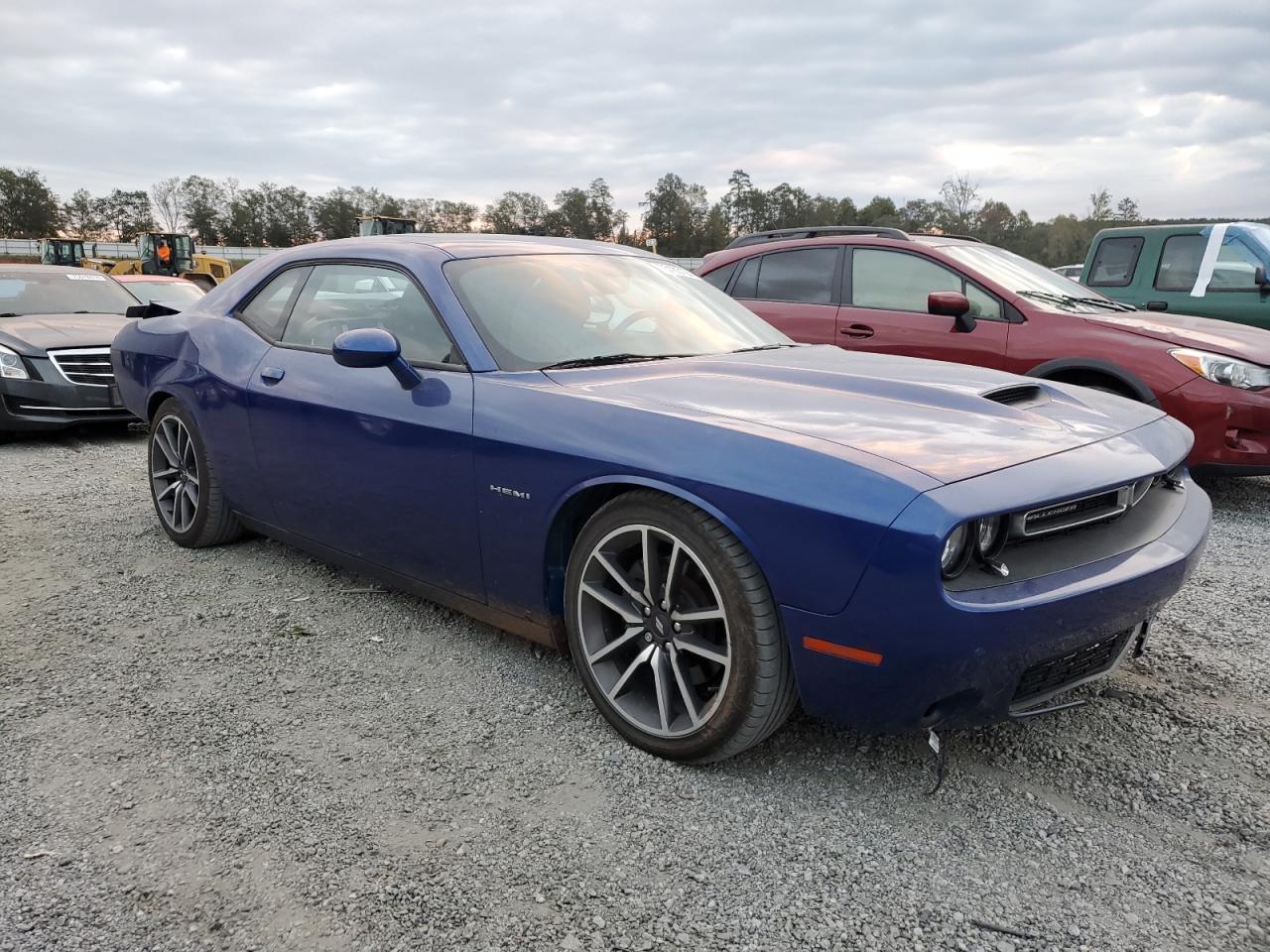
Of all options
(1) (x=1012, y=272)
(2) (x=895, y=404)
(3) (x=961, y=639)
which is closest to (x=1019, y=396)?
(2) (x=895, y=404)

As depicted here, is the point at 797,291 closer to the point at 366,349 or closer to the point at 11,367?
the point at 366,349

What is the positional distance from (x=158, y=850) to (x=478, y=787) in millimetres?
757

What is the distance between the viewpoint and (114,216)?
7806cm

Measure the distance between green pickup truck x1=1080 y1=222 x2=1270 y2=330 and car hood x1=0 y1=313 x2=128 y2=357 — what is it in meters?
8.61

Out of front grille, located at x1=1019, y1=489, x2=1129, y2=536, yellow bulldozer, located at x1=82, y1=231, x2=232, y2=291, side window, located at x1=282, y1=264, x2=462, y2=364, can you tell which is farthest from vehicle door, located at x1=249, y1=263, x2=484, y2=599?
yellow bulldozer, located at x1=82, y1=231, x2=232, y2=291

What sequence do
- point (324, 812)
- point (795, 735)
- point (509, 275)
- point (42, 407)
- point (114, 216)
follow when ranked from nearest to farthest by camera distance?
1. point (324, 812)
2. point (795, 735)
3. point (509, 275)
4. point (42, 407)
5. point (114, 216)

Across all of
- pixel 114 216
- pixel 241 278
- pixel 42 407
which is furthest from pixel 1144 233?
pixel 114 216

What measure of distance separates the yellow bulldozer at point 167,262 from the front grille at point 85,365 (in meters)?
17.7

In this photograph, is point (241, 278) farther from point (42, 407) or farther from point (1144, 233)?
point (1144, 233)

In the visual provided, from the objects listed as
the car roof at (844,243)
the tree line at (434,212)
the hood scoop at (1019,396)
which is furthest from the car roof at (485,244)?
the tree line at (434,212)

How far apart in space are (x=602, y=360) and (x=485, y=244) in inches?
32.1

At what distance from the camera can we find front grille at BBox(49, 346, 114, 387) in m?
6.96

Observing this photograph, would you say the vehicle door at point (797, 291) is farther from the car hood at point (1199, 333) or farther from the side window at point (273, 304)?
the side window at point (273, 304)

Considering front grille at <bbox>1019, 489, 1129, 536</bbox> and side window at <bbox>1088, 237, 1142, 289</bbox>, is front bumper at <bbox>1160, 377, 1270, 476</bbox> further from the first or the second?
side window at <bbox>1088, 237, 1142, 289</bbox>
